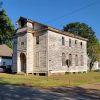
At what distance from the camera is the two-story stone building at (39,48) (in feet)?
129

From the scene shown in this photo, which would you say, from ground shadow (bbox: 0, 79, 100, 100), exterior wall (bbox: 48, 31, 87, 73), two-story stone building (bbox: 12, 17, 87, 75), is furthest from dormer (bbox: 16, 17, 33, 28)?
ground shadow (bbox: 0, 79, 100, 100)

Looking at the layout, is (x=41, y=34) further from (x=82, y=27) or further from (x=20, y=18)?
(x=82, y=27)

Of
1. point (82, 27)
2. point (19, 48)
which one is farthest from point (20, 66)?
point (82, 27)

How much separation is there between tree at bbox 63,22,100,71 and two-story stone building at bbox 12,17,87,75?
2429 centimetres

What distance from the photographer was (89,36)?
2827 inches

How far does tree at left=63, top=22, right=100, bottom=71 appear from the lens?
67562mm

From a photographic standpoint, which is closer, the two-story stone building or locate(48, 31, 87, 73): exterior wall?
the two-story stone building

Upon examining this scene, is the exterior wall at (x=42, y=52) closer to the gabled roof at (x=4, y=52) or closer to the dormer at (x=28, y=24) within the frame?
the dormer at (x=28, y=24)

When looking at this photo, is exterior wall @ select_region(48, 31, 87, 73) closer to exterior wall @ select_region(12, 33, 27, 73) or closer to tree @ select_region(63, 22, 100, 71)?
exterior wall @ select_region(12, 33, 27, 73)

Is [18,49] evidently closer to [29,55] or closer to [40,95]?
[29,55]

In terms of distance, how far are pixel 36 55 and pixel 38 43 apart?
201cm

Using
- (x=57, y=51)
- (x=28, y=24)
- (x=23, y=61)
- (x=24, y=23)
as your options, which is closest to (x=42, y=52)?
(x=57, y=51)

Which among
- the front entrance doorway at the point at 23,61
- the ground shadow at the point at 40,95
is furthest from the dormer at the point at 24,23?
the ground shadow at the point at 40,95

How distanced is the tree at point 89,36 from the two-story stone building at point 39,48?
24.3 meters
